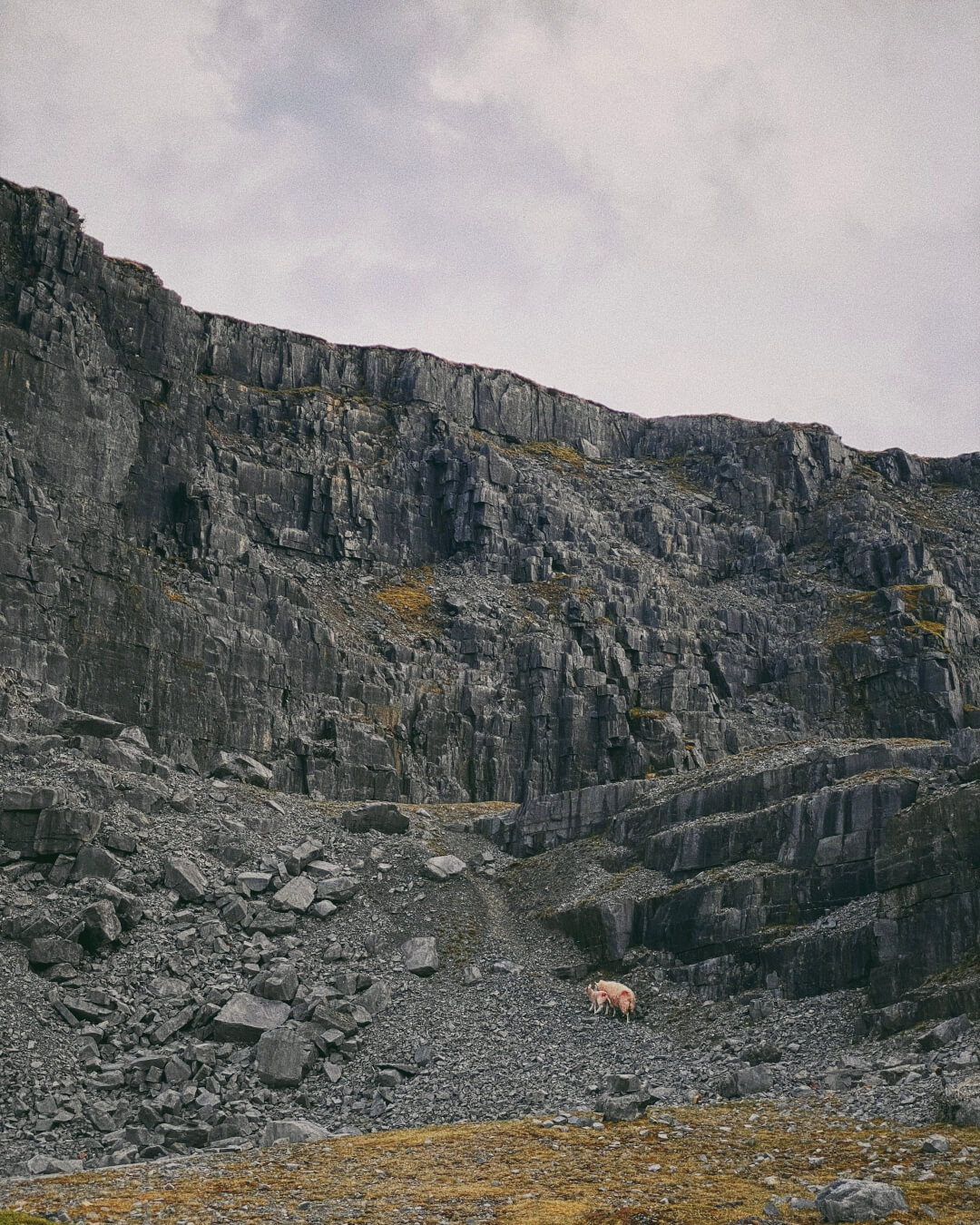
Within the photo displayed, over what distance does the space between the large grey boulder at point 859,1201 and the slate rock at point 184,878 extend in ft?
112

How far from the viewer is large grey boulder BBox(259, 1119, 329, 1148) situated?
34.0 meters

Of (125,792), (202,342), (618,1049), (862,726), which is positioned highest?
(202,342)

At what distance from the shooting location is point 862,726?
310ft

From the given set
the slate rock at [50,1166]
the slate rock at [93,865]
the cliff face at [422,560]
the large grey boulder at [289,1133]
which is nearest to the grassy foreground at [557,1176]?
the large grey boulder at [289,1133]

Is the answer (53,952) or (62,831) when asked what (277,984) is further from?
(62,831)

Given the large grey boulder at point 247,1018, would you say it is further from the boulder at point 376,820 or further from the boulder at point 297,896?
the boulder at point 376,820

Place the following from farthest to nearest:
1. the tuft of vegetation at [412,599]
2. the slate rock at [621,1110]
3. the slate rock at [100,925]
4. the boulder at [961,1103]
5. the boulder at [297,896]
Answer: the tuft of vegetation at [412,599]
the boulder at [297,896]
the slate rock at [100,925]
the slate rock at [621,1110]
the boulder at [961,1103]

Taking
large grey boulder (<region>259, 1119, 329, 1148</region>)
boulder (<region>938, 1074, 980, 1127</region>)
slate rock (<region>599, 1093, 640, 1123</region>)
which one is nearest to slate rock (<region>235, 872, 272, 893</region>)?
large grey boulder (<region>259, 1119, 329, 1148</region>)

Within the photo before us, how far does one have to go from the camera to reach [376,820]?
62250 mm

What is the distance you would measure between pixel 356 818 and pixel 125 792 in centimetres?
1176

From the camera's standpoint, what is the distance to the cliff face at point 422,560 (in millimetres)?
75000

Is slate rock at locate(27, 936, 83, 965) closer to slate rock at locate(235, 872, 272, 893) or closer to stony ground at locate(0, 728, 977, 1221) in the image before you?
stony ground at locate(0, 728, 977, 1221)

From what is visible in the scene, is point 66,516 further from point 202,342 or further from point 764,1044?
point 764,1044

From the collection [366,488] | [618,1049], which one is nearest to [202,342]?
[366,488]
